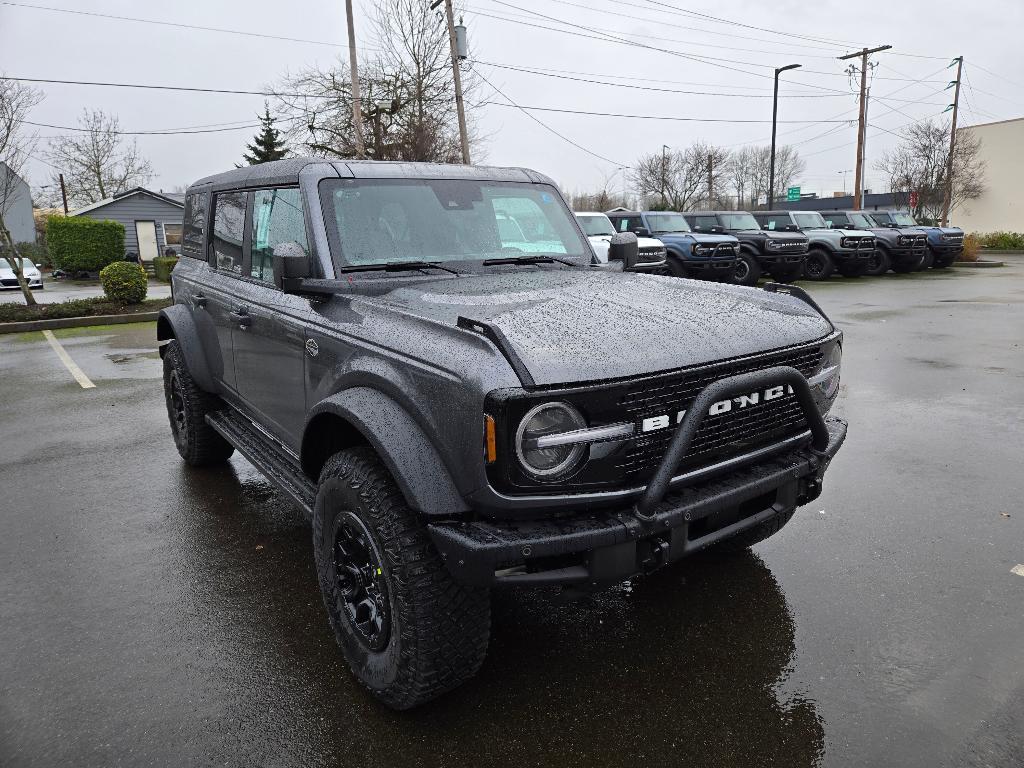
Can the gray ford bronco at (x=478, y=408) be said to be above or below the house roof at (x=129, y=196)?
below

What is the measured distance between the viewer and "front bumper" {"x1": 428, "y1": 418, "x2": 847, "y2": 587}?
2.13m

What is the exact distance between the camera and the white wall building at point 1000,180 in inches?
1827

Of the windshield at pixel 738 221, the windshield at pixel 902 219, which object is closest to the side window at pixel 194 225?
the windshield at pixel 738 221

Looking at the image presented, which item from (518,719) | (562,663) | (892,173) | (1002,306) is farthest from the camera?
(892,173)

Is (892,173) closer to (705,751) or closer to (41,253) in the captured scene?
(41,253)

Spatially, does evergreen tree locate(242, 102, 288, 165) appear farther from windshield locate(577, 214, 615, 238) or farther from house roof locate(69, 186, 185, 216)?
windshield locate(577, 214, 615, 238)

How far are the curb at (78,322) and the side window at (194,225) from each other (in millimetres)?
8891

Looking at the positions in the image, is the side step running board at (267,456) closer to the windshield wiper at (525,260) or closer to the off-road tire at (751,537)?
the windshield wiper at (525,260)

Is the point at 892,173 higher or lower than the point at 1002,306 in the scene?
higher

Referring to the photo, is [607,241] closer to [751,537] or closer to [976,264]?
[751,537]

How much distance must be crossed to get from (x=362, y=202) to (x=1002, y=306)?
14083mm

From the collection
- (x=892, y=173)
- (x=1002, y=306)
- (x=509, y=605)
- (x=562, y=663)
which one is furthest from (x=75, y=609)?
(x=892, y=173)

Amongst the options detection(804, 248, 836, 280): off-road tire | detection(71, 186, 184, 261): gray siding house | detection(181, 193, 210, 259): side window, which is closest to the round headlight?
detection(181, 193, 210, 259): side window

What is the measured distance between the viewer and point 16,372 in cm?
930
